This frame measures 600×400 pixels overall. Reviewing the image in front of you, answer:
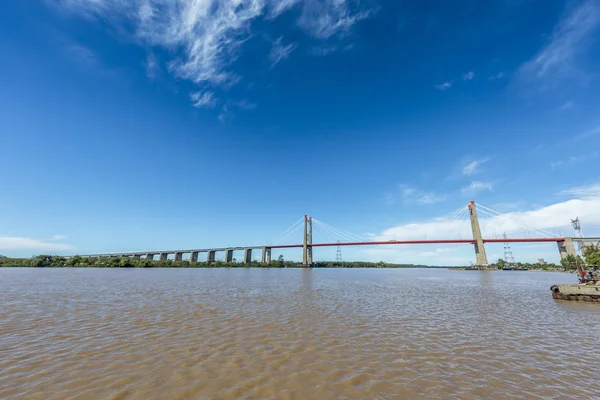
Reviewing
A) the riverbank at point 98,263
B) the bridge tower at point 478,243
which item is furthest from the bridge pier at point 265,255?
the bridge tower at point 478,243

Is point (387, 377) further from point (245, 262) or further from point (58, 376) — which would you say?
point (245, 262)

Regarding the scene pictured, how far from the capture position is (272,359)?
6.55m

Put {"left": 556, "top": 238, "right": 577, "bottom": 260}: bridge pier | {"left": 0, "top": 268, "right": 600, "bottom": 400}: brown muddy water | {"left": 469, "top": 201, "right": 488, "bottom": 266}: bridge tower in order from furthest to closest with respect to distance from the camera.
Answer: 1. {"left": 469, "top": 201, "right": 488, "bottom": 266}: bridge tower
2. {"left": 556, "top": 238, "right": 577, "bottom": 260}: bridge pier
3. {"left": 0, "top": 268, "right": 600, "bottom": 400}: brown muddy water

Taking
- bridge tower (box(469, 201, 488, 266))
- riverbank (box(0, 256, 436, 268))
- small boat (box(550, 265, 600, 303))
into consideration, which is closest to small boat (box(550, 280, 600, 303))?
small boat (box(550, 265, 600, 303))

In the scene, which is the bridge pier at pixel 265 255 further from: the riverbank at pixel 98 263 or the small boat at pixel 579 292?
the small boat at pixel 579 292

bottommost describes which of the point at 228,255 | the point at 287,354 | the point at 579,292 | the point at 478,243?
the point at 579,292

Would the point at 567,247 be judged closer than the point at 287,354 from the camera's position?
No

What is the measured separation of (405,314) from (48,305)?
18.1 meters

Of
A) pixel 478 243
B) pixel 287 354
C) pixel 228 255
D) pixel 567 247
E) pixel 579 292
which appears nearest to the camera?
pixel 287 354

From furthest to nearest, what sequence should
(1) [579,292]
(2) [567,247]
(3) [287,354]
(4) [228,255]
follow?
(4) [228,255] < (2) [567,247] < (1) [579,292] < (3) [287,354]

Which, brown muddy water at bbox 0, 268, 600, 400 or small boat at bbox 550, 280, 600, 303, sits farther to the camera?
small boat at bbox 550, 280, 600, 303

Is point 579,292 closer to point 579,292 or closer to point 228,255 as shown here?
point 579,292

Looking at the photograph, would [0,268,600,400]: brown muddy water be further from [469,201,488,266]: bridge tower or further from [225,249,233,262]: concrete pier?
[225,249,233,262]: concrete pier

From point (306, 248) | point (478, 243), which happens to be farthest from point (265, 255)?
point (478, 243)
